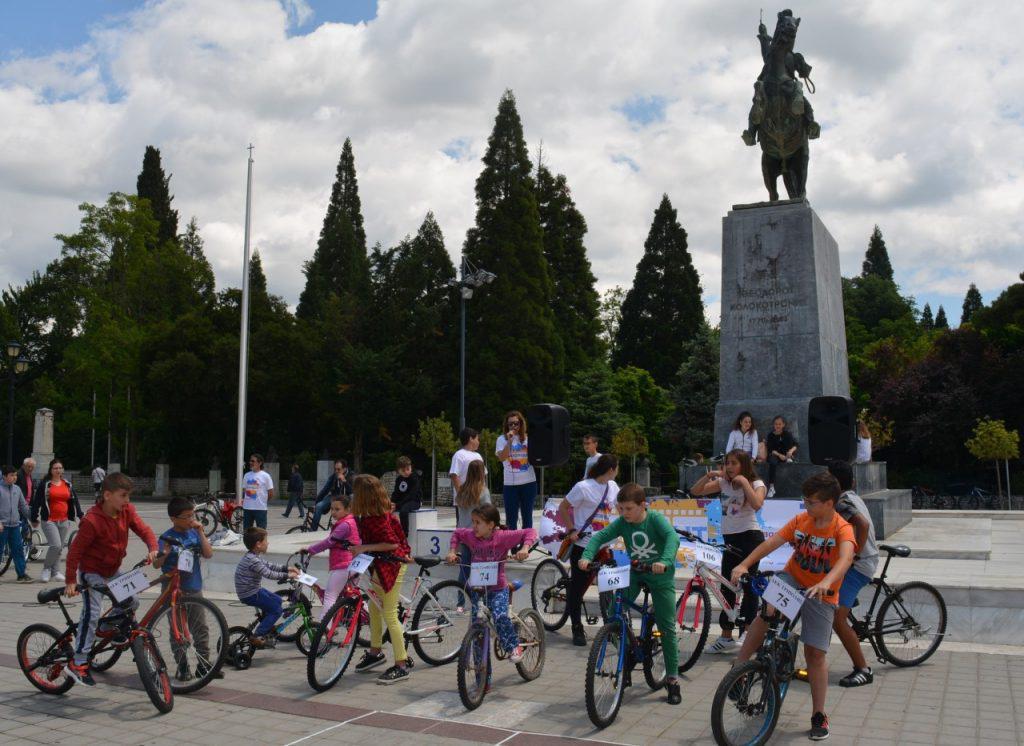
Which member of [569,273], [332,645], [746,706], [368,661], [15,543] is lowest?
[368,661]

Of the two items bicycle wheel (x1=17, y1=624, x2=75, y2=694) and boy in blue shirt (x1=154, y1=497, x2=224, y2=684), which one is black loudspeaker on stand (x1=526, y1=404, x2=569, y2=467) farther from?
bicycle wheel (x1=17, y1=624, x2=75, y2=694)

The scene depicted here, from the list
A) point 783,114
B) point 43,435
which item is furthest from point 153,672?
point 43,435

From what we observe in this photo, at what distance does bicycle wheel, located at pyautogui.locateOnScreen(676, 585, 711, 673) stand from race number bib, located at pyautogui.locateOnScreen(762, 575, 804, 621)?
214 centimetres

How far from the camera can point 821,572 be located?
18.5 ft

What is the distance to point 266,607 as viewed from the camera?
780 cm

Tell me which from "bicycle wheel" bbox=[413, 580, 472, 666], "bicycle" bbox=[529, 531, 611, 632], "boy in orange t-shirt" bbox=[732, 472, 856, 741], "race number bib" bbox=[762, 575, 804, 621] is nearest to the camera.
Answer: "race number bib" bbox=[762, 575, 804, 621]

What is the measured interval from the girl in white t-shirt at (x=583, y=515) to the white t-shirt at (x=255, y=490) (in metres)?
7.86

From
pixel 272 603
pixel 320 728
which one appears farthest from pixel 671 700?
pixel 272 603

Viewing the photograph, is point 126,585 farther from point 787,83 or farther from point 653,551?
point 787,83

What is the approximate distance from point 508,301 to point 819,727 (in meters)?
40.0

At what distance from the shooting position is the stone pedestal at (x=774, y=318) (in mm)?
14922

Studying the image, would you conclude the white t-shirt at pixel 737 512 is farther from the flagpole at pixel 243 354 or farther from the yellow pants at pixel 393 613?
the flagpole at pixel 243 354

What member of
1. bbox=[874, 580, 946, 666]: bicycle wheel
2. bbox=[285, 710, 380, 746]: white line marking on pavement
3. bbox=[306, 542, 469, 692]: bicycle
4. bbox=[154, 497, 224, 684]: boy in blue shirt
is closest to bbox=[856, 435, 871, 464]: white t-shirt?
bbox=[874, 580, 946, 666]: bicycle wheel

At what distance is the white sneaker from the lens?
804 centimetres
